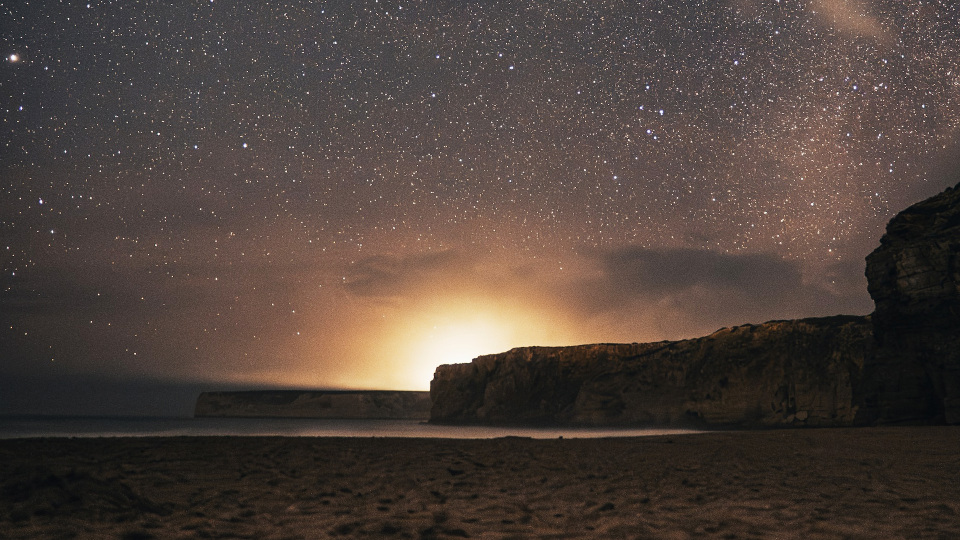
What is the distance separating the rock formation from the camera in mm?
21031

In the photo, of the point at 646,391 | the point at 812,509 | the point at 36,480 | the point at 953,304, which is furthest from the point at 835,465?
the point at 646,391

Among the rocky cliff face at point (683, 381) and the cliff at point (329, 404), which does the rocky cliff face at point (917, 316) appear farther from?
the cliff at point (329, 404)

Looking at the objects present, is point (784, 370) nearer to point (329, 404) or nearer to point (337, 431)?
point (337, 431)

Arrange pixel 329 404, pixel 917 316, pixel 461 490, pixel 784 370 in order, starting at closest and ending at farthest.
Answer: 1. pixel 461 490
2. pixel 917 316
3. pixel 784 370
4. pixel 329 404

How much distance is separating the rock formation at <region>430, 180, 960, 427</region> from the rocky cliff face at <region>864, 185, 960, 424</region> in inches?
1.5

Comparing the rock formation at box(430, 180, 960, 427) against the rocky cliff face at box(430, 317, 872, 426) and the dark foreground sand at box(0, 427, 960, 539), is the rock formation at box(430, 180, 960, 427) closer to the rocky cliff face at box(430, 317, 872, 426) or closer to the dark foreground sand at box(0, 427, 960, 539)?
the rocky cliff face at box(430, 317, 872, 426)

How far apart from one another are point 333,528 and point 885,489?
7807 mm

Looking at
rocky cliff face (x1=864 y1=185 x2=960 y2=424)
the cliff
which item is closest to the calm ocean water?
rocky cliff face (x1=864 y1=185 x2=960 y2=424)

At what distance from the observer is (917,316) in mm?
21484

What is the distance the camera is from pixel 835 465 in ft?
34.4

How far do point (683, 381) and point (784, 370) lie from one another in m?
10.2

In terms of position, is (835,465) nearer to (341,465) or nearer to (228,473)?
(341,465)

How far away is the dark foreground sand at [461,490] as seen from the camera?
5.99 meters

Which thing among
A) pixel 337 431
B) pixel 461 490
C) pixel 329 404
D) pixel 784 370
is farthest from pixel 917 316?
pixel 329 404
